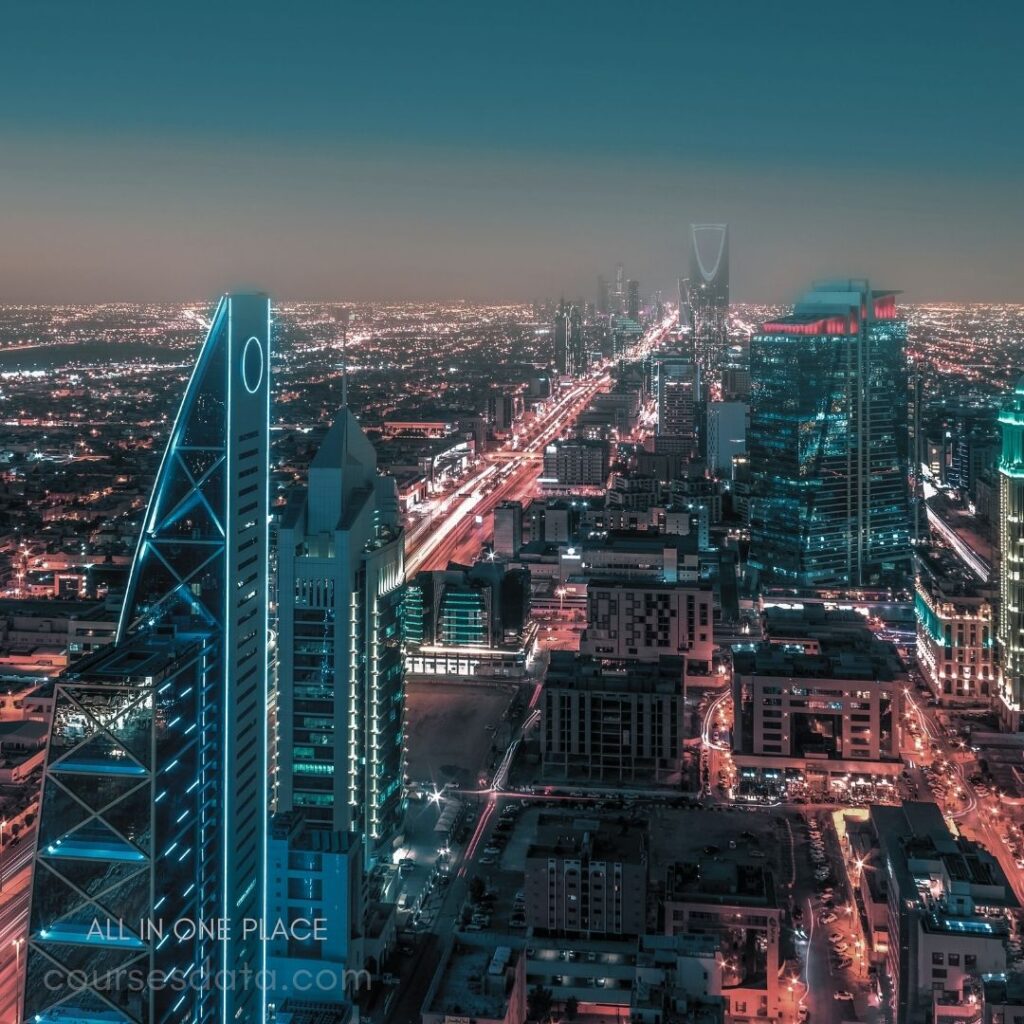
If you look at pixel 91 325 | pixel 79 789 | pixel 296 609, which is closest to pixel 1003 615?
pixel 296 609

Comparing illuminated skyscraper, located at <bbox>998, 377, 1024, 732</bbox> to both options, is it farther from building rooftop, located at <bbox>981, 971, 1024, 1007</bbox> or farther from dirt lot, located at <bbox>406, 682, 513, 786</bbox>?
building rooftop, located at <bbox>981, 971, 1024, 1007</bbox>

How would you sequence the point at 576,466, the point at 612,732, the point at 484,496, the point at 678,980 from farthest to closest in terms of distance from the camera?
the point at 576,466 < the point at 484,496 < the point at 612,732 < the point at 678,980

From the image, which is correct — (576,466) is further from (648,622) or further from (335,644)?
(335,644)

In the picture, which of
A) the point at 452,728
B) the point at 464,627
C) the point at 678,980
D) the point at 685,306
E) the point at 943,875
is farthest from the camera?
the point at 685,306

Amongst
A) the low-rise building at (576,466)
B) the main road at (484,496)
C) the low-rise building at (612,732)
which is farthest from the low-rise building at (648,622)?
the low-rise building at (576,466)

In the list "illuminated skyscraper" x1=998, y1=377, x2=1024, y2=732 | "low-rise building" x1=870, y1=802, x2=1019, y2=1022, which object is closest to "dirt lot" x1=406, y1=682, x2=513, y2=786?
"low-rise building" x1=870, y1=802, x2=1019, y2=1022

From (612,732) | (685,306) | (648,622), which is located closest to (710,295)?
(685,306)

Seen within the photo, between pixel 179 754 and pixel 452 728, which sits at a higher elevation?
pixel 179 754
